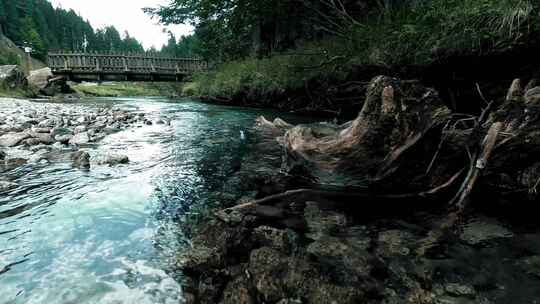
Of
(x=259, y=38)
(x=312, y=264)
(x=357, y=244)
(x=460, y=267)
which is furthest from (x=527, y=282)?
(x=259, y=38)

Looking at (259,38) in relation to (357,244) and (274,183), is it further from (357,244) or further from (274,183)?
(357,244)

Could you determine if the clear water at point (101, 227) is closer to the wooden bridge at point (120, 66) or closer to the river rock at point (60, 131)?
the river rock at point (60, 131)

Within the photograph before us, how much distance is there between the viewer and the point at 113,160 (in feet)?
15.9

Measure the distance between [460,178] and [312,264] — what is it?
2391 mm

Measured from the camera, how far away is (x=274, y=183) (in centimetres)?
413

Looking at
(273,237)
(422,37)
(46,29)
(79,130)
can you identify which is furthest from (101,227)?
(46,29)

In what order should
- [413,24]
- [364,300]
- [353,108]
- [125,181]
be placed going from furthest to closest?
[353,108]
[413,24]
[125,181]
[364,300]

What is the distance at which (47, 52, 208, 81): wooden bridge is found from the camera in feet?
86.4

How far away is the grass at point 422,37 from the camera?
4.46 metres

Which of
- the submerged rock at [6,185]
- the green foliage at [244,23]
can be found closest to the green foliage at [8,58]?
the green foliage at [244,23]

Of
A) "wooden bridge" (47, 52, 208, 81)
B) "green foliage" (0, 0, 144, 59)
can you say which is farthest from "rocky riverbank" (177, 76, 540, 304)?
"green foliage" (0, 0, 144, 59)

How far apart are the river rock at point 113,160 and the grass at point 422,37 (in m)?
5.73

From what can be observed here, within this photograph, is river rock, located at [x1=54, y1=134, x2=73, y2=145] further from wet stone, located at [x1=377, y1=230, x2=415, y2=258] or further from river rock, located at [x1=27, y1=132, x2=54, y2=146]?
wet stone, located at [x1=377, y1=230, x2=415, y2=258]

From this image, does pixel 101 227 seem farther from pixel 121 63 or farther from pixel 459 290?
pixel 121 63
